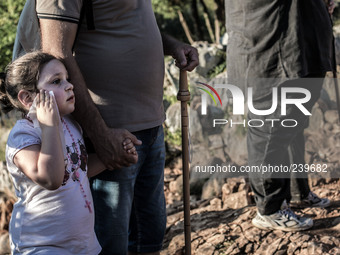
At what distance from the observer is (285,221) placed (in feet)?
11.3

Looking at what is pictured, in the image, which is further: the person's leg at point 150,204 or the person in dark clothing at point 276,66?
the person in dark clothing at point 276,66

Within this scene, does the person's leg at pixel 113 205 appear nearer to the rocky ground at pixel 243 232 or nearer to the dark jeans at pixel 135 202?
the dark jeans at pixel 135 202

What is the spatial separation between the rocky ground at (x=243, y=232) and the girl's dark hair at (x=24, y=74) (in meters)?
1.96

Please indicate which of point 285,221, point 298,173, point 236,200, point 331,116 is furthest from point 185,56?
point 331,116

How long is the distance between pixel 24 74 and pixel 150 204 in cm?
97

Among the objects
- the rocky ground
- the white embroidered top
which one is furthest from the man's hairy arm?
the rocky ground

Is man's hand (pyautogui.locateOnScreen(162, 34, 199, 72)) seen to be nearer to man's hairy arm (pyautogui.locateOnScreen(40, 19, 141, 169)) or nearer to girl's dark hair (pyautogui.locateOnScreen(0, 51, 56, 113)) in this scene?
man's hairy arm (pyautogui.locateOnScreen(40, 19, 141, 169))

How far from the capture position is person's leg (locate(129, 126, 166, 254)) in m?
2.50

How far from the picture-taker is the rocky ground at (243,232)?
3.32 meters

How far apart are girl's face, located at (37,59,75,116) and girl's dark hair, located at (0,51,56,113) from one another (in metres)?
0.02

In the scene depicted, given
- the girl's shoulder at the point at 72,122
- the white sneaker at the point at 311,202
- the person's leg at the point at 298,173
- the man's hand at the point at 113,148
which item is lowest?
the white sneaker at the point at 311,202

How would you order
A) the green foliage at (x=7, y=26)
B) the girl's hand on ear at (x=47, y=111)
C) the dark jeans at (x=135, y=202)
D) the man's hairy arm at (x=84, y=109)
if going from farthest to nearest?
1. the green foliage at (x=7, y=26)
2. the dark jeans at (x=135, y=202)
3. the man's hairy arm at (x=84, y=109)
4. the girl's hand on ear at (x=47, y=111)

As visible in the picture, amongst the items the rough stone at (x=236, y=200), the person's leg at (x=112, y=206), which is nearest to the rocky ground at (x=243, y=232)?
the rough stone at (x=236, y=200)

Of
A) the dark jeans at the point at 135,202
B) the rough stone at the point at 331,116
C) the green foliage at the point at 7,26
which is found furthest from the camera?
the green foliage at the point at 7,26
